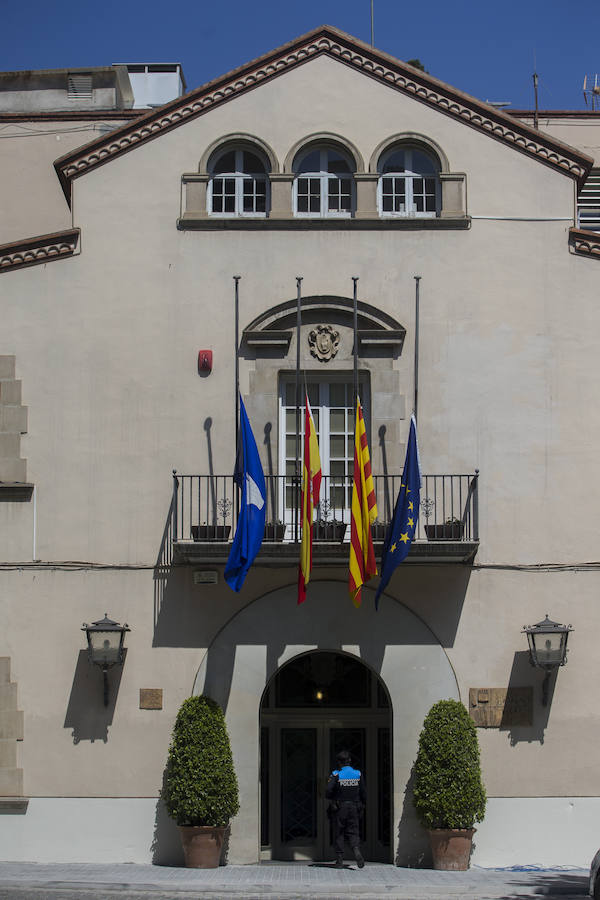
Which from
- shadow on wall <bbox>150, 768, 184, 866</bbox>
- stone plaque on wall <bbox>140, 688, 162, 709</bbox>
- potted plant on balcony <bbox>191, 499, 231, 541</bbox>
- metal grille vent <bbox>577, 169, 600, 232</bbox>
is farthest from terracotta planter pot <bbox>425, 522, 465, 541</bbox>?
metal grille vent <bbox>577, 169, 600, 232</bbox>

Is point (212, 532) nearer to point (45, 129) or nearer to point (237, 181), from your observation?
point (237, 181)

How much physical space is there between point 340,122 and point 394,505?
5.27m

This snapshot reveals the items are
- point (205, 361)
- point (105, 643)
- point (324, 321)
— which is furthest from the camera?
point (324, 321)

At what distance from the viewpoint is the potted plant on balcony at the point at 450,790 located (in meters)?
16.1

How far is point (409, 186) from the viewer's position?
712 inches

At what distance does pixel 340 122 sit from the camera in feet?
59.4

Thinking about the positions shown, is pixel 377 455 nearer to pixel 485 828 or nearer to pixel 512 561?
pixel 512 561

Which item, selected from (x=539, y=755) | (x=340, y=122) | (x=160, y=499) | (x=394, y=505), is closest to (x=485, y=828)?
(x=539, y=755)

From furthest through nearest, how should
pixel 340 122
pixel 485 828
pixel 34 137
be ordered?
1. pixel 34 137
2. pixel 340 122
3. pixel 485 828

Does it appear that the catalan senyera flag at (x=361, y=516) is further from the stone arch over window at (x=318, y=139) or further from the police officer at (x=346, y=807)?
the stone arch over window at (x=318, y=139)

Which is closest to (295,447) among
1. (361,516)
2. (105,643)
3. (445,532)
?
(361,516)

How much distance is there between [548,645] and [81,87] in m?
13.1

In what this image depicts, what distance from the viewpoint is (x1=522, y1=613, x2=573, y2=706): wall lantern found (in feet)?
54.6

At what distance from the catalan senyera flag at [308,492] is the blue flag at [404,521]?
0.93m
